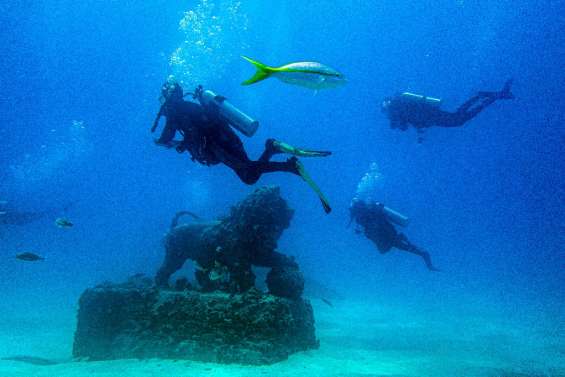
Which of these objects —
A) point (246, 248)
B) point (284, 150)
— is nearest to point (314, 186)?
point (284, 150)

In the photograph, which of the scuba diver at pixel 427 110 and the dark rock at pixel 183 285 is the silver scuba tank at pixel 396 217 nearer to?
the scuba diver at pixel 427 110

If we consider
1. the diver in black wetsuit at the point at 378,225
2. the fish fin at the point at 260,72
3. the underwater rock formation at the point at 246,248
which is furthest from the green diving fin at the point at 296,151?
the diver in black wetsuit at the point at 378,225

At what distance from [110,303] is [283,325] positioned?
414 centimetres

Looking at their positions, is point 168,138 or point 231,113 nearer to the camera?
point 231,113

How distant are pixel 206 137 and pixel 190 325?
12.9 feet

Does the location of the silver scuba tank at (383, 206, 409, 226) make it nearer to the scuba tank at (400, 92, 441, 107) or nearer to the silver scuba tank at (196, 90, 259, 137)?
the scuba tank at (400, 92, 441, 107)

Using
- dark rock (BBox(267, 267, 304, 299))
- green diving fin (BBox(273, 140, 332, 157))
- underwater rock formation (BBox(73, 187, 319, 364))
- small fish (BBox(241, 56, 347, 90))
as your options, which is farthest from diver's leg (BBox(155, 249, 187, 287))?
small fish (BBox(241, 56, 347, 90))

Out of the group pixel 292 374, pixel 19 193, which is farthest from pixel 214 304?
pixel 19 193

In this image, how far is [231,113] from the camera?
19.8 ft

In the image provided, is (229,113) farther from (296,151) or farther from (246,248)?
(246,248)

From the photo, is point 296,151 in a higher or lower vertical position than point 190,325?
higher

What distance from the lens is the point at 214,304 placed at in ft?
22.9

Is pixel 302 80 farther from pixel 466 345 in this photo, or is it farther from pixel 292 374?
pixel 466 345

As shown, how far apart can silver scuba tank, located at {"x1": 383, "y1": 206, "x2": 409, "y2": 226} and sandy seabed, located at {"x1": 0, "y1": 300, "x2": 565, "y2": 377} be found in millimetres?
3656
